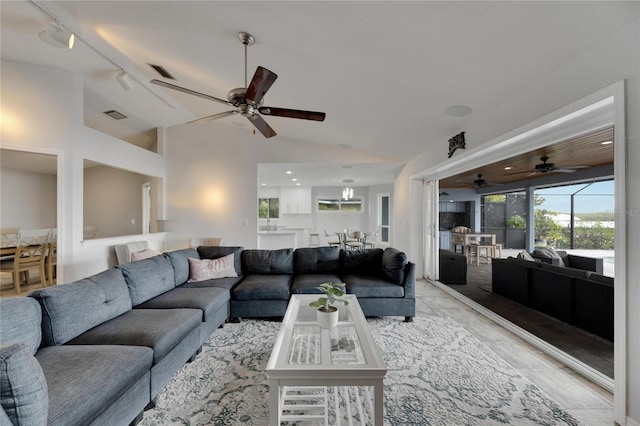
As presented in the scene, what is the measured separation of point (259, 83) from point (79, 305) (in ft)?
6.92

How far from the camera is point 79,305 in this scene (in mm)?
1845

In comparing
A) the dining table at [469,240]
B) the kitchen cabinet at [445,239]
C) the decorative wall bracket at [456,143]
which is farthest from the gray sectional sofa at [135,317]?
the kitchen cabinet at [445,239]

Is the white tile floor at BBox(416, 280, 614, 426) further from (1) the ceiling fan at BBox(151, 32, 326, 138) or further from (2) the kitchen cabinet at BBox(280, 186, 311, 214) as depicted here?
(2) the kitchen cabinet at BBox(280, 186, 311, 214)

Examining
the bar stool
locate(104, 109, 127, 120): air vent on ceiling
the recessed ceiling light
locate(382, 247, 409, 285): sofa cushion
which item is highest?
locate(104, 109, 127, 120): air vent on ceiling

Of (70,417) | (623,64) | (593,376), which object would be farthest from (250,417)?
(623,64)

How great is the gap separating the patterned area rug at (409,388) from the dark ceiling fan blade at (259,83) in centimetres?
231

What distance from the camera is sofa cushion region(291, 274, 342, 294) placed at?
310cm

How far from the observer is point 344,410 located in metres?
1.74

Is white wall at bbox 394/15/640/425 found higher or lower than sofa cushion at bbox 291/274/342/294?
higher

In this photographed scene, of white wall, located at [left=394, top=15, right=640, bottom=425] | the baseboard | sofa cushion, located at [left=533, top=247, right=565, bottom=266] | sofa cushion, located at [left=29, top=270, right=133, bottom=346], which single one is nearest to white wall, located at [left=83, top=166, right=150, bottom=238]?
sofa cushion, located at [left=29, top=270, right=133, bottom=346]

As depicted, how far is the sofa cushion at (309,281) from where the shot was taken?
3100mm

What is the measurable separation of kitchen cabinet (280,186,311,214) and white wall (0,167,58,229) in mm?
5906

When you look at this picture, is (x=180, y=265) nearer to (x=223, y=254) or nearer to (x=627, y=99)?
(x=223, y=254)

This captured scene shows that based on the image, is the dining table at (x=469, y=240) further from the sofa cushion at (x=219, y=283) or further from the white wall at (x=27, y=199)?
the white wall at (x=27, y=199)
